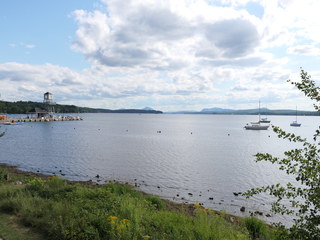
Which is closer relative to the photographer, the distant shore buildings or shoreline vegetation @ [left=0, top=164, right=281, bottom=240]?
shoreline vegetation @ [left=0, top=164, right=281, bottom=240]

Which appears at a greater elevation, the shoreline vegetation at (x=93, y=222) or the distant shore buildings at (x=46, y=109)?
the distant shore buildings at (x=46, y=109)

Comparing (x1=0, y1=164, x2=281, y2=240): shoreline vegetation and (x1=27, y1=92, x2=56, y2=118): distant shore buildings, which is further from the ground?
(x1=27, y1=92, x2=56, y2=118): distant shore buildings

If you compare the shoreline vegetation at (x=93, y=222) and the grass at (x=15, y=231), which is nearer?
the shoreline vegetation at (x=93, y=222)

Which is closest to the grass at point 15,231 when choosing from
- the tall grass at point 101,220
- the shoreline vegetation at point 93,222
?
the shoreline vegetation at point 93,222

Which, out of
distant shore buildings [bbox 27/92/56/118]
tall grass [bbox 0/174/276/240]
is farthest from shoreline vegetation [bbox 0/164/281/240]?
distant shore buildings [bbox 27/92/56/118]

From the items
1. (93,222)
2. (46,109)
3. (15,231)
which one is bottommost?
(15,231)

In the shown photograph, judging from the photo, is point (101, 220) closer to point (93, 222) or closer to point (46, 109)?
point (93, 222)

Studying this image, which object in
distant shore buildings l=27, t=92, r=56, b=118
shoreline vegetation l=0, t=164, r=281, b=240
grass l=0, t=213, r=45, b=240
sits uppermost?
distant shore buildings l=27, t=92, r=56, b=118

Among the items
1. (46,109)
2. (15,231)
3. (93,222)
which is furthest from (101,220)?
(46,109)

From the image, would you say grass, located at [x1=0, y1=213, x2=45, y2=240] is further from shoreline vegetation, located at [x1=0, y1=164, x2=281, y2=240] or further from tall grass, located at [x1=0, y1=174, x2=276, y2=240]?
tall grass, located at [x1=0, y1=174, x2=276, y2=240]

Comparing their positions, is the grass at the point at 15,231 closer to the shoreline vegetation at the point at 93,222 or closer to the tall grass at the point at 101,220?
the shoreline vegetation at the point at 93,222

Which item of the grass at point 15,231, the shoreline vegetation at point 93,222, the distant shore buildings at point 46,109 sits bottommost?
the grass at point 15,231

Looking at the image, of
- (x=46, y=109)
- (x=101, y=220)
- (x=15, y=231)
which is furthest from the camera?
(x=46, y=109)

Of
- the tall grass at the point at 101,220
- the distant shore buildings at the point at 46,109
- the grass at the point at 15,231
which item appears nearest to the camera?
the tall grass at the point at 101,220
